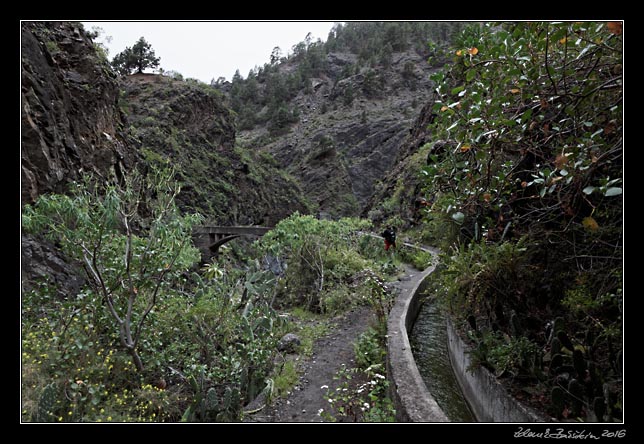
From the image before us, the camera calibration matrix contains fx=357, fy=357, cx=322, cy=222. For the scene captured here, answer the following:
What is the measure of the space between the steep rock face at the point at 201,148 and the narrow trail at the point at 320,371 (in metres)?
21.3

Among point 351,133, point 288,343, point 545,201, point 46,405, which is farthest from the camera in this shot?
point 351,133

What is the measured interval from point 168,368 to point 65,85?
12846 millimetres

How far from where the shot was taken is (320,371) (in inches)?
265

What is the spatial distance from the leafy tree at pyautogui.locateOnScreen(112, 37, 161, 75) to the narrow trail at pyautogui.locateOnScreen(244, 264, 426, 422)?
36001 millimetres

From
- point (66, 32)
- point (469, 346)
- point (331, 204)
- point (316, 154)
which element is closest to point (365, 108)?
point (316, 154)

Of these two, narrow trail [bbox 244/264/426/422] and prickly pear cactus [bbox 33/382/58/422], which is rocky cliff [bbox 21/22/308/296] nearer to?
prickly pear cactus [bbox 33/382/58/422]

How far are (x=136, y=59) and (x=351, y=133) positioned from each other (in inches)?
1302

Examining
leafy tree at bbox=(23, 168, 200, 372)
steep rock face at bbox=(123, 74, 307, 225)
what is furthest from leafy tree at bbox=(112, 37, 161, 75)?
leafy tree at bbox=(23, 168, 200, 372)

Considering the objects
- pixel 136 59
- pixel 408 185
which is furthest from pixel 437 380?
pixel 136 59

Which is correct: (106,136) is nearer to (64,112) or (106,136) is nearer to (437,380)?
(64,112)

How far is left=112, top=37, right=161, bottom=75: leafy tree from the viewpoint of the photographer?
3456 cm

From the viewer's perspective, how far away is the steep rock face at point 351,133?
53500 mm

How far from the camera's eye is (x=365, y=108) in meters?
62.0
